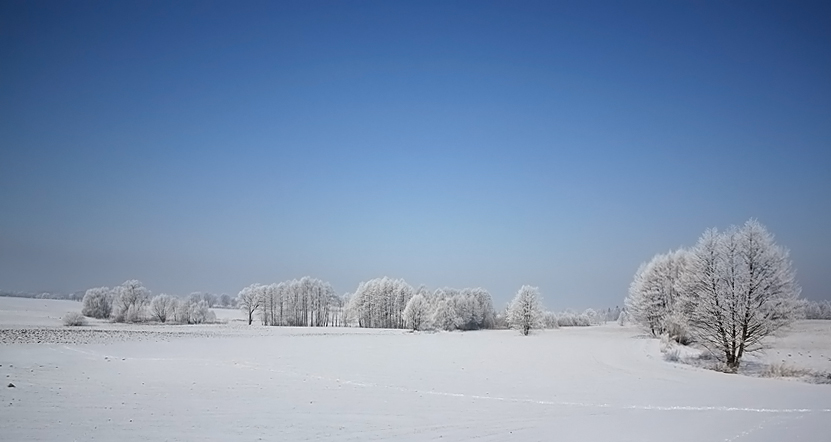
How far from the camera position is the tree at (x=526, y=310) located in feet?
265

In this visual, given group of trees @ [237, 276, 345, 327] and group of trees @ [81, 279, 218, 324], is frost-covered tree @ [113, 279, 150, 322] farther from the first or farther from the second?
group of trees @ [237, 276, 345, 327]

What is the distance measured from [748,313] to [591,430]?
2236cm

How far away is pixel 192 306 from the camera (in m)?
102

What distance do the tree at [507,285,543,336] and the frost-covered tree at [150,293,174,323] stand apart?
245 feet

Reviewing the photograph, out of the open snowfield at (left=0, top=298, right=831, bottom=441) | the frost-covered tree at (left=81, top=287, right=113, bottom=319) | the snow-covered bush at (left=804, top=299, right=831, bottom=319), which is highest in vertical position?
the open snowfield at (left=0, top=298, right=831, bottom=441)

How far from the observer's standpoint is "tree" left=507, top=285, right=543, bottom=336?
265 feet

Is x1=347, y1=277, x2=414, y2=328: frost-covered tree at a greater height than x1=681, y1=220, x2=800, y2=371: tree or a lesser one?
lesser

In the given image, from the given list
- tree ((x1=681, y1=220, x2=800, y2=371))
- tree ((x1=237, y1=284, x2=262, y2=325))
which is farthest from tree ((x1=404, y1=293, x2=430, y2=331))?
tree ((x1=681, y1=220, x2=800, y2=371))

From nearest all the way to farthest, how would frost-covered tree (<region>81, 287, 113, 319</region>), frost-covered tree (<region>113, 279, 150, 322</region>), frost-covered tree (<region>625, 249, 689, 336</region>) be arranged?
frost-covered tree (<region>625, 249, 689, 336</region>), frost-covered tree (<region>113, 279, 150, 322</region>), frost-covered tree (<region>81, 287, 113, 319</region>)

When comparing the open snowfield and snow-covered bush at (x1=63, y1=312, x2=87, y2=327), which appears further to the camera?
snow-covered bush at (x1=63, y1=312, x2=87, y2=327)

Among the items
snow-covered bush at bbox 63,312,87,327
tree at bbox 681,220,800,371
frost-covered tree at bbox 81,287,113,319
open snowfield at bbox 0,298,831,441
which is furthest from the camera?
frost-covered tree at bbox 81,287,113,319

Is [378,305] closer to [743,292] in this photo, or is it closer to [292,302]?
[292,302]

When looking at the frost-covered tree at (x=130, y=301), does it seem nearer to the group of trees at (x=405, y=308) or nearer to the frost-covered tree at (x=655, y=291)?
the group of trees at (x=405, y=308)

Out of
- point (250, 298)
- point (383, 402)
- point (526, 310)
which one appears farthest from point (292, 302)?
point (383, 402)
